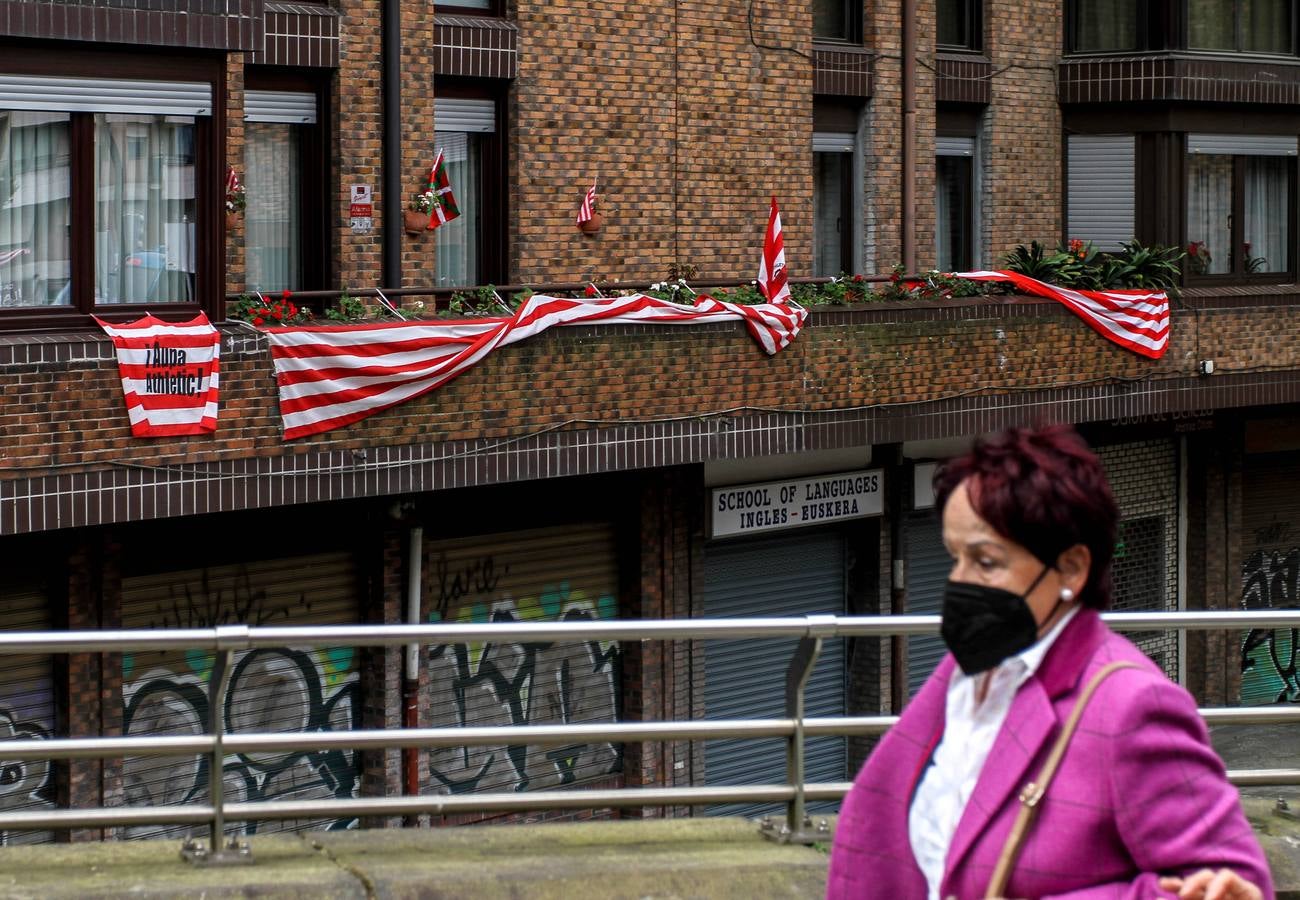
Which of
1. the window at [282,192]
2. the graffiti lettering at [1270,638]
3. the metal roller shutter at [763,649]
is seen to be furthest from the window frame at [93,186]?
the graffiti lettering at [1270,638]

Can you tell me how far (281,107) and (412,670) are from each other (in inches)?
191

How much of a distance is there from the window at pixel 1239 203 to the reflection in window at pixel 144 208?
42.4 feet

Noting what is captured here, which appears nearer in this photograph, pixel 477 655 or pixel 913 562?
pixel 477 655

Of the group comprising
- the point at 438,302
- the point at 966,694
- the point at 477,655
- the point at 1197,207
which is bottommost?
the point at 477,655

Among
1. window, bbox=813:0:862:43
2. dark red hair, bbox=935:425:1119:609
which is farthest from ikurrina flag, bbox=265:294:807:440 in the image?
dark red hair, bbox=935:425:1119:609

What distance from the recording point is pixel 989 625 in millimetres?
2996

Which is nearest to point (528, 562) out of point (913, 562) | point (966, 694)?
point (913, 562)

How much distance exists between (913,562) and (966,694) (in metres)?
18.1

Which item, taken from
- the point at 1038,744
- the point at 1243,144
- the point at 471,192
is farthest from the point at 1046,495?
the point at 1243,144

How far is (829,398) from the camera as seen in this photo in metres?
17.8

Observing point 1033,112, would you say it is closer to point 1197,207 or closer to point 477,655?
point 1197,207

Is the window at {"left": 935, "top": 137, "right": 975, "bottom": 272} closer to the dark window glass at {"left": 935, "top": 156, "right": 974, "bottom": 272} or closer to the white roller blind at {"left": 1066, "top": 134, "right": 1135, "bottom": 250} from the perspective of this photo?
the dark window glass at {"left": 935, "top": 156, "right": 974, "bottom": 272}

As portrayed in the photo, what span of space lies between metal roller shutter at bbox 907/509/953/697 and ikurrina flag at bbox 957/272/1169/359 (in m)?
2.79

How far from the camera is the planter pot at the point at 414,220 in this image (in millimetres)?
16219
